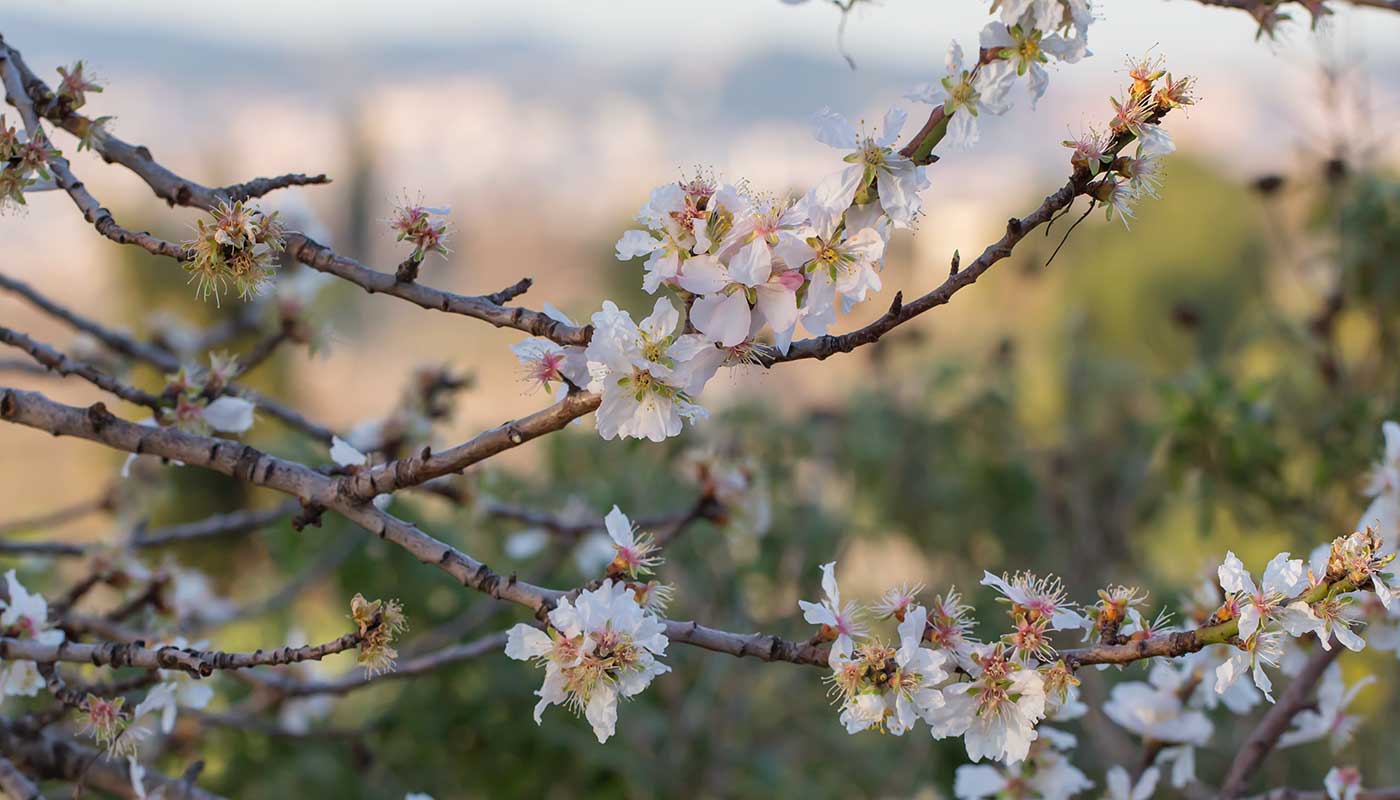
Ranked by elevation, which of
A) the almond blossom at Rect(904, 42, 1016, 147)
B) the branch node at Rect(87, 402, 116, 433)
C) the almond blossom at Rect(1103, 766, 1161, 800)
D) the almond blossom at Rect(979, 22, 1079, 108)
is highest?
the almond blossom at Rect(979, 22, 1079, 108)

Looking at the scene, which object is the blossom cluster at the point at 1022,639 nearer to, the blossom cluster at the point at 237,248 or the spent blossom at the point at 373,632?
the spent blossom at the point at 373,632

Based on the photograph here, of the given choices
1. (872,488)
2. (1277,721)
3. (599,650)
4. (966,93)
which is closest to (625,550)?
(599,650)

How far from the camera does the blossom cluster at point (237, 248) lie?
0.99 m

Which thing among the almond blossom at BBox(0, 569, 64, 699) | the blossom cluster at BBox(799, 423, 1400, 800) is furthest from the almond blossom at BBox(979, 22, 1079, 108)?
the almond blossom at BBox(0, 569, 64, 699)

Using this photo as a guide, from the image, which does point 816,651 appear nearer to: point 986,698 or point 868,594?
point 986,698

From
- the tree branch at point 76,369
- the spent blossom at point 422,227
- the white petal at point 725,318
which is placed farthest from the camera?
the tree branch at point 76,369

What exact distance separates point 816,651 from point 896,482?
2.97m

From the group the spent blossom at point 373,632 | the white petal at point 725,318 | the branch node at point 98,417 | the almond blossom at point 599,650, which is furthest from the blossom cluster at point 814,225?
the branch node at point 98,417

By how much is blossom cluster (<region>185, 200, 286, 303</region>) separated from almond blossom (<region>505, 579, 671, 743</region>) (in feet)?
1.19

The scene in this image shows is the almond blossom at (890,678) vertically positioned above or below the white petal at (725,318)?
below

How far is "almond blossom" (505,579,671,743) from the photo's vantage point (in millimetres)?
1009

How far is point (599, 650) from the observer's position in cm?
101

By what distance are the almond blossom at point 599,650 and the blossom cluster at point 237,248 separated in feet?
1.19

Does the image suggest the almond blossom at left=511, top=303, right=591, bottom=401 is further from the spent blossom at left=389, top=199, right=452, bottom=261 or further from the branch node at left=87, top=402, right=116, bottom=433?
the branch node at left=87, top=402, right=116, bottom=433
